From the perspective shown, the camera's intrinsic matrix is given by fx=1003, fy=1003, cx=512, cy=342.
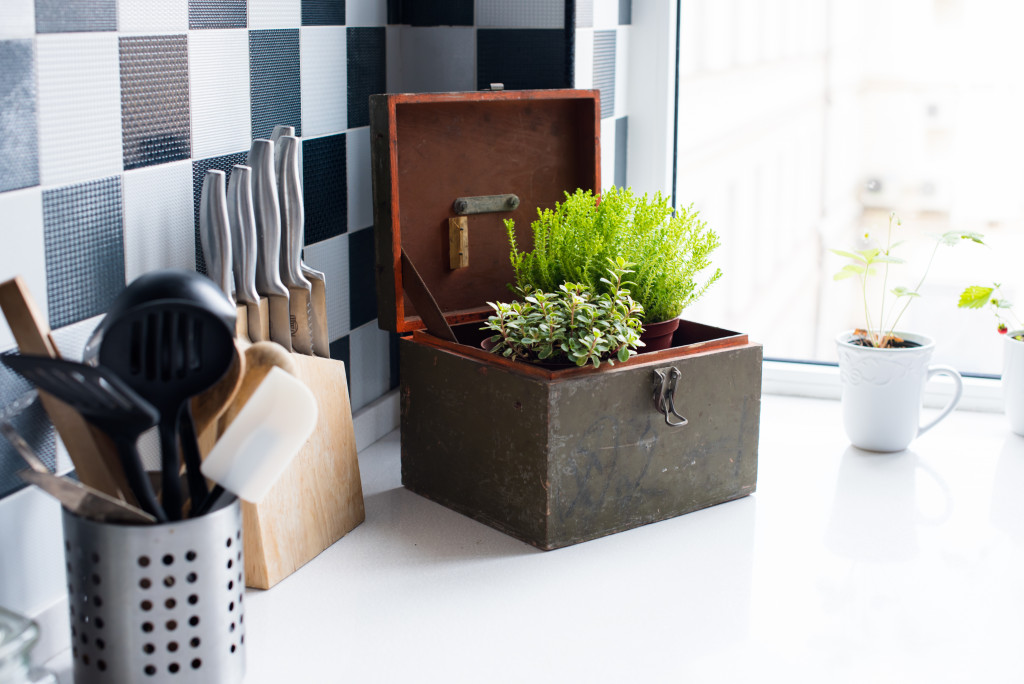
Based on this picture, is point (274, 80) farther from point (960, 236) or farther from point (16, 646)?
point (960, 236)

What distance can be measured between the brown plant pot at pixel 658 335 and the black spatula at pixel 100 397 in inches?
24.0

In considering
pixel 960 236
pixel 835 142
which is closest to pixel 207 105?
pixel 960 236

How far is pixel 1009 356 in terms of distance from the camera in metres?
1.39

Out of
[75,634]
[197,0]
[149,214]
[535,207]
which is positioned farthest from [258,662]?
[535,207]

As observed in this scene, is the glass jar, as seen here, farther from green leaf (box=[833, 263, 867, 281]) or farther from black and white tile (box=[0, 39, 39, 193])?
green leaf (box=[833, 263, 867, 281])

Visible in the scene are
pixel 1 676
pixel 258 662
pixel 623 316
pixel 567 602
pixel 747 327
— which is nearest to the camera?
pixel 1 676

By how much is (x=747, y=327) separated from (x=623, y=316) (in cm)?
101

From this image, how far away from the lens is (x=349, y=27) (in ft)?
4.20

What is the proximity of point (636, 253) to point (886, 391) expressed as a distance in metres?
0.42

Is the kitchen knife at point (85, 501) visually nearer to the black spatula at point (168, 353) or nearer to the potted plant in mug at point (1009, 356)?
the black spatula at point (168, 353)

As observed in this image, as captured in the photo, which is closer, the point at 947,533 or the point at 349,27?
the point at 947,533

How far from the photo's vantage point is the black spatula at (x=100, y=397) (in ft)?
2.22

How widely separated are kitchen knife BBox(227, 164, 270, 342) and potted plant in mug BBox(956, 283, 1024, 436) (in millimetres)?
967

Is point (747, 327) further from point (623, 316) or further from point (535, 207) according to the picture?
point (623, 316)
